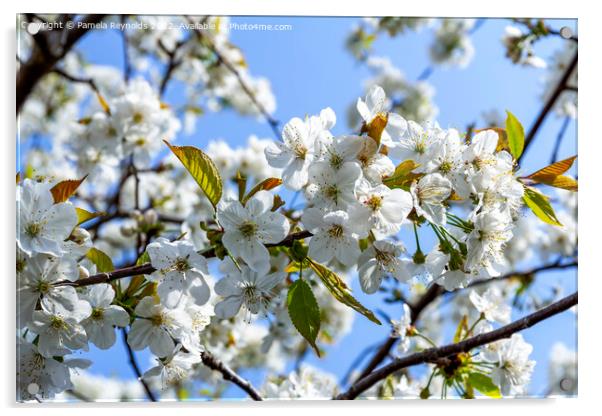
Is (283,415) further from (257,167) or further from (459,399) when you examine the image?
(257,167)

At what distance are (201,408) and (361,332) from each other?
0.61 metres

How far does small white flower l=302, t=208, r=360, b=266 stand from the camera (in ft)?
3.30

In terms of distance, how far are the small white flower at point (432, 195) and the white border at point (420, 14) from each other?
792mm

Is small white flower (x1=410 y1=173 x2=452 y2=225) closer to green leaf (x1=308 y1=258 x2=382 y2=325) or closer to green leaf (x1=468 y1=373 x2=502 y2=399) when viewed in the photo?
green leaf (x1=308 y1=258 x2=382 y2=325)

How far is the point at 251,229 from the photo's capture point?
106cm

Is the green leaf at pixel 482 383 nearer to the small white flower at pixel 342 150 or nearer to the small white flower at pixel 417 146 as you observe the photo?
the small white flower at pixel 417 146

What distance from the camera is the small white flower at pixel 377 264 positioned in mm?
1108

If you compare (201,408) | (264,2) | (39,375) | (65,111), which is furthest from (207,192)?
(65,111)

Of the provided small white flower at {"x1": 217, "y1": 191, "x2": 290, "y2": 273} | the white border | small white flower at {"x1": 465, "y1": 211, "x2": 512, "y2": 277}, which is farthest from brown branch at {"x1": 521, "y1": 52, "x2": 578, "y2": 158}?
small white flower at {"x1": 217, "y1": 191, "x2": 290, "y2": 273}

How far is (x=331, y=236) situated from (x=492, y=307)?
0.72 meters

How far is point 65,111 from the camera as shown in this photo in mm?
2904

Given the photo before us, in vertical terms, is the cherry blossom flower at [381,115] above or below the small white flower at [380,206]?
above

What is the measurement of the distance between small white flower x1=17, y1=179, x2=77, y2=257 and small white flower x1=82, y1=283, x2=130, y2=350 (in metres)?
0.13

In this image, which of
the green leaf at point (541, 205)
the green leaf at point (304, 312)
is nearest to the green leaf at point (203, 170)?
the green leaf at point (304, 312)
